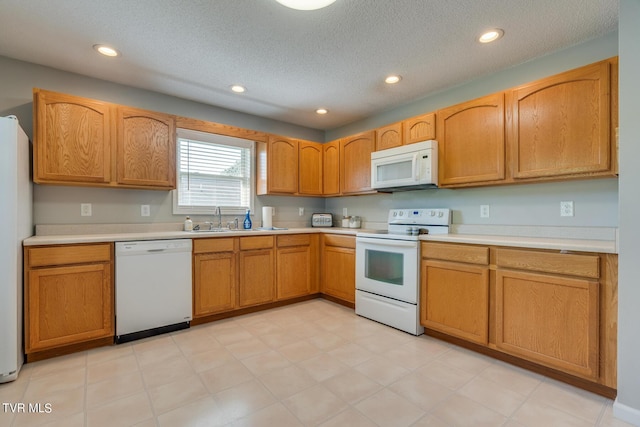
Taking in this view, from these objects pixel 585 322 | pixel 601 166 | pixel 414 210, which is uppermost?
pixel 601 166

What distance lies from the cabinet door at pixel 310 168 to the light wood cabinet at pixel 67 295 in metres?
2.33

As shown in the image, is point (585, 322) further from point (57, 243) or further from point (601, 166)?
point (57, 243)

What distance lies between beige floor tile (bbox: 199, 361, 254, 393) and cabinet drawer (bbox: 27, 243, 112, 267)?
128 centimetres

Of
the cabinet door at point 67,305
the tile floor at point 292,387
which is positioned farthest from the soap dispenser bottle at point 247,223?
the cabinet door at point 67,305

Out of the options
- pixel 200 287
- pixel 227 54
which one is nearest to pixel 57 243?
pixel 200 287

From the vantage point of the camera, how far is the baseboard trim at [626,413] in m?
1.55

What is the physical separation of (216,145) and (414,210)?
2479 millimetres

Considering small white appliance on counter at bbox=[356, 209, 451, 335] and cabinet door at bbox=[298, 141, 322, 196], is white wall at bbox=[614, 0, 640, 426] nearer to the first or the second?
small white appliance on counter at bbox=[356, 209, 451, 335]

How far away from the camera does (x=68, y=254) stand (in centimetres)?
228

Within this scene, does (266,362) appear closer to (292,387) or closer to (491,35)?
(292,387)

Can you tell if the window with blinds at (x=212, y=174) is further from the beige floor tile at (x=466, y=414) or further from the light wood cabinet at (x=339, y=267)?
the beige floor tile at (x=466, y=414)

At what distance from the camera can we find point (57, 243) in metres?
2.23

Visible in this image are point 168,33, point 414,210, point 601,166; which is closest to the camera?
point 601,166

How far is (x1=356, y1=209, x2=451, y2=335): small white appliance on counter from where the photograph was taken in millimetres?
2721
